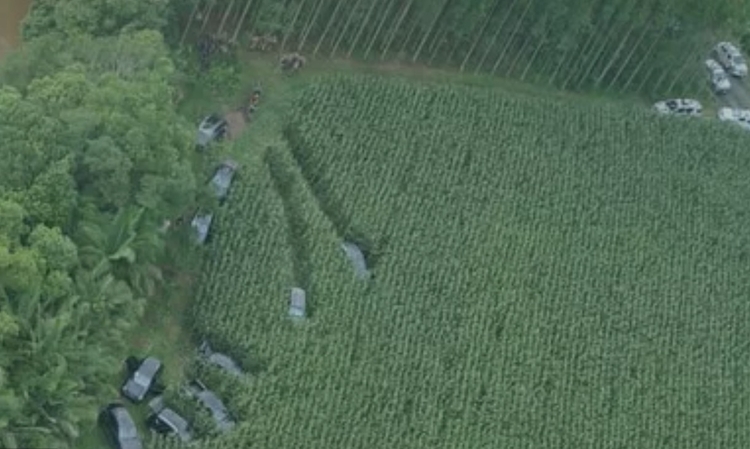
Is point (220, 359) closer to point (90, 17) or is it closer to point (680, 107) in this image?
point (90, 17)

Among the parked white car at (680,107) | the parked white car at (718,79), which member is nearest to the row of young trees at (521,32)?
the parked white car at (718,79)

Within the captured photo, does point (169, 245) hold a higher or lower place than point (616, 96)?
lower

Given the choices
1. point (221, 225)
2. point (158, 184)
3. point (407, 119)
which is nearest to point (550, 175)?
point (407, 119)

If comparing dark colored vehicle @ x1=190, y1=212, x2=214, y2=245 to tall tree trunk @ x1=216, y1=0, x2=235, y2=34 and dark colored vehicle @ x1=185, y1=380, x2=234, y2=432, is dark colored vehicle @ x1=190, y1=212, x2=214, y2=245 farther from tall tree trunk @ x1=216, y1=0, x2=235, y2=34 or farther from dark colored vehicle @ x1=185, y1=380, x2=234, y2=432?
tall tree trunk @ x1=216, y1=0, x2=235, y2=34

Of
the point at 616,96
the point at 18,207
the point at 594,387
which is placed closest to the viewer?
the point at 18,207

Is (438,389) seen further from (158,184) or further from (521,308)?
(158,184)

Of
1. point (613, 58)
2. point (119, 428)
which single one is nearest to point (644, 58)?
point (613, 58)
